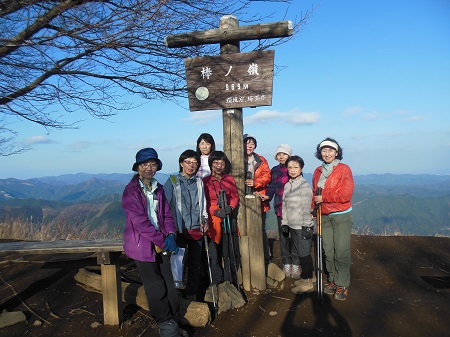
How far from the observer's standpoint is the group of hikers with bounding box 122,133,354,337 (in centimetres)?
320

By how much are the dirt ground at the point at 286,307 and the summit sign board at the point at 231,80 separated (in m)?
2.48

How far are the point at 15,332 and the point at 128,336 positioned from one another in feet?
4.08

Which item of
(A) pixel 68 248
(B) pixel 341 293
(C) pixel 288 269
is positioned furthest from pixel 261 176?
(A) pixel 68 248

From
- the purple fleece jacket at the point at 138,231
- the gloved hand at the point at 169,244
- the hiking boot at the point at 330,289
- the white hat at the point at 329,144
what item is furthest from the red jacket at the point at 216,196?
the hiking boot at the point at 330,289

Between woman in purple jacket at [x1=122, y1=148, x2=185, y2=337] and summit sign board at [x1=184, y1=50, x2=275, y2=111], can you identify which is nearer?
woman in purple jacket at [x1=122, y1=148, x2=185, y2=337]

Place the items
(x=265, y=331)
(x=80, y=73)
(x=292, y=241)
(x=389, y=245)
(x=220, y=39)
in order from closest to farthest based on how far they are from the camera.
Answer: (x=265, y=331), (x=220, y=39), (x=292, y=241), (x=80, y=73), (x=389, y=245)

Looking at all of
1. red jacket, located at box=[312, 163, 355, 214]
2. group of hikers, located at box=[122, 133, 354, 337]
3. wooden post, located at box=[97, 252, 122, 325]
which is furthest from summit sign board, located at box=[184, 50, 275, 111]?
wooden post, located at box=[97, 252, 122, 325]

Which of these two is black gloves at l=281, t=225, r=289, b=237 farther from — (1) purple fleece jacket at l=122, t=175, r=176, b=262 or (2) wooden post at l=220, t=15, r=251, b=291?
(1) purple fleece jacket at l=122, t=175, r=176, b=262

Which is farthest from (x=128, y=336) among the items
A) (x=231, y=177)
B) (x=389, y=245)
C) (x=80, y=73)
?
(x=389, y=245)

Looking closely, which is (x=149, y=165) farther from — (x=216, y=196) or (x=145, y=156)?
→ (x=216, y=196)

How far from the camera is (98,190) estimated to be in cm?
16662

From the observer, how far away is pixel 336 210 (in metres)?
4.07

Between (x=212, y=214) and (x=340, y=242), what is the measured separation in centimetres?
161

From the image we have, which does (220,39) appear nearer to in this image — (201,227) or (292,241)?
(201,227)
